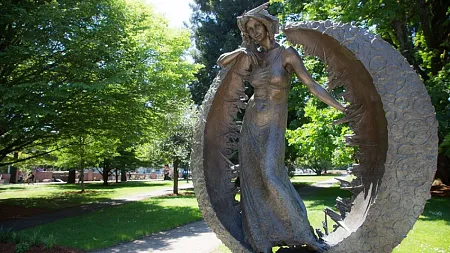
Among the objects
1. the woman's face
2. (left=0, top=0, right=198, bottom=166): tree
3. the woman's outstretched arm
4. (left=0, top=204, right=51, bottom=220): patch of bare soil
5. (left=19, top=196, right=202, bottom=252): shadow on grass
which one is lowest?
(left=19, top=196, right=202, bottom=252): shadow on grass

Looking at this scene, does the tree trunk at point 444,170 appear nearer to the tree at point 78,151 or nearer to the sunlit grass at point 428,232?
the sunlit grass at point 428,232

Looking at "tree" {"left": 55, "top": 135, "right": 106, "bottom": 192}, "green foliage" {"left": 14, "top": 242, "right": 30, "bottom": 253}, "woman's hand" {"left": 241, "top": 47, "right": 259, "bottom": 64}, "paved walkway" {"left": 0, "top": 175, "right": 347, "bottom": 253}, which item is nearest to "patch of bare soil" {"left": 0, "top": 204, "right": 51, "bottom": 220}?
"paved walkway" {"left": 0, "top": 175, "right": 347, "bottom": 253}

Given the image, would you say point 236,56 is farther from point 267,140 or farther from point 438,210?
point 438,210

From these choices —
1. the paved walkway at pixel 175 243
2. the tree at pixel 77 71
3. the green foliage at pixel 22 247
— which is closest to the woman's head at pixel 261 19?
the paved walkway at pixel 175 243

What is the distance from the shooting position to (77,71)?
11141 millimetres

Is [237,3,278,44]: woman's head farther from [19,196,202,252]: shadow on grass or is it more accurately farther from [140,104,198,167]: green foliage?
[140,104,198,167]: green foliage

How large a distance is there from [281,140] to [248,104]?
0.62m

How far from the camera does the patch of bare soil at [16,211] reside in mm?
13914

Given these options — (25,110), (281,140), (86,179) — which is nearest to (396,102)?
(281,140)

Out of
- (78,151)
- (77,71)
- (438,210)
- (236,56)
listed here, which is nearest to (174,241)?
(77,71)

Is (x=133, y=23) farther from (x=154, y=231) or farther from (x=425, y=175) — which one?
(x=425, y=175)

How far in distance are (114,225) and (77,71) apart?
494 cm

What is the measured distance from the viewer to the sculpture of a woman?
396 centimetres

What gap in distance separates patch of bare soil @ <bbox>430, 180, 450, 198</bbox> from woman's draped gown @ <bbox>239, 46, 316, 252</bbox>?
16.9 meters
